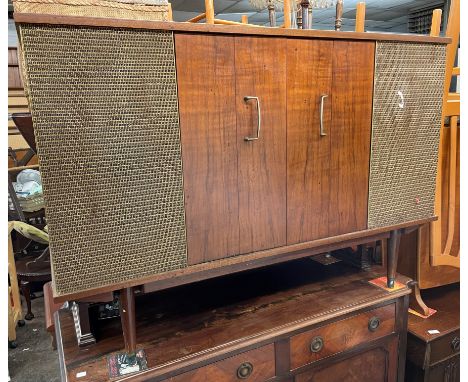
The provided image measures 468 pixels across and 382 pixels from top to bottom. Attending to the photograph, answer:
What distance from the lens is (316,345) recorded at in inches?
58.5

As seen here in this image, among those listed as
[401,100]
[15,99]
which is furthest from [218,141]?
[15,99]

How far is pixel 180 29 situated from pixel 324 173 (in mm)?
658

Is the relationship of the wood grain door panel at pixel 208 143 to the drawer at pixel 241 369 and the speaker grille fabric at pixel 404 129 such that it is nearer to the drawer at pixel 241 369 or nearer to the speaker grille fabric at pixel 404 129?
the drawer at pixel 241 369

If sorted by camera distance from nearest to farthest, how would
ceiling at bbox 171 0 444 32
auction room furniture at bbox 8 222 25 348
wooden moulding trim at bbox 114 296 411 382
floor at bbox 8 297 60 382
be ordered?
Answer: wooden moulding trim at bbox 114 296 411 382 < floor at bbox 8 297 60 382 < auction room furniture at bbox 8 222 25 348 < ceiling at bbox 171 0 444 32

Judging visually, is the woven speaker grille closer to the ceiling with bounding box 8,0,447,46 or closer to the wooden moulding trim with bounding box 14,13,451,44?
the wooden moulding trim with bounding box 14,13,451,44

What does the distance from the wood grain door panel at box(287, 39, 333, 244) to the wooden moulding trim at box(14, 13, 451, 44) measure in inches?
1.2

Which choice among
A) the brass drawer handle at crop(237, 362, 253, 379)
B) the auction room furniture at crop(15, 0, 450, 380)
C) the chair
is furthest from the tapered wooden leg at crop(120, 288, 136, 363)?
the chair

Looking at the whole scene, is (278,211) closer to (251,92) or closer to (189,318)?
(251,92)

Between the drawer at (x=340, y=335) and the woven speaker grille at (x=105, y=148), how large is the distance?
0.66 m

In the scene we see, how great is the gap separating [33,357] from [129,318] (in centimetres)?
200

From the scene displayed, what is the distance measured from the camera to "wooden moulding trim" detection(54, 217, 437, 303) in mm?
1104

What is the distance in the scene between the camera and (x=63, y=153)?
3.22 ft

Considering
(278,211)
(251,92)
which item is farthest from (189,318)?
(251,92)

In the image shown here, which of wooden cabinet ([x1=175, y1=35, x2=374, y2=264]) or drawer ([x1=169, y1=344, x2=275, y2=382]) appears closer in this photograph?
wooden cabinet ([x1=175, y1=35, x2=374, y2=264])
